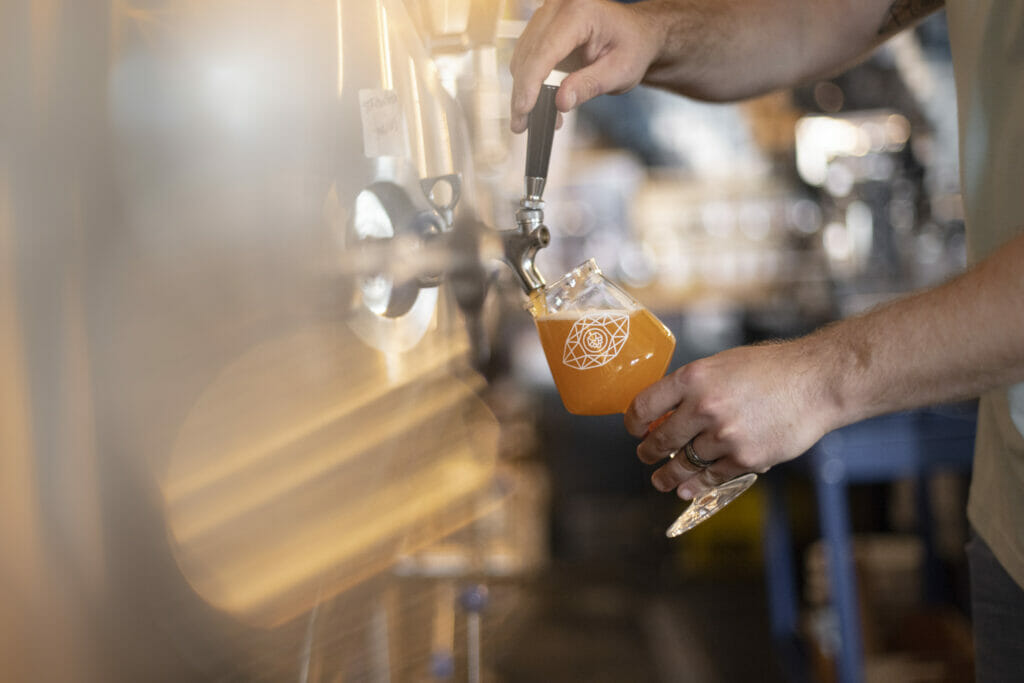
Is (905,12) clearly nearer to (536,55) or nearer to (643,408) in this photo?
(536,55)

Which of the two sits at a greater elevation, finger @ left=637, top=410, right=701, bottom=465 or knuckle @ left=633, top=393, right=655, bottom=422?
knuckle @ left=633, top=393, right=655, bottom=422

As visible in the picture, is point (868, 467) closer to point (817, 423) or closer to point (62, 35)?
point (817, 423)

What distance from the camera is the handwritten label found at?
0.70 meters

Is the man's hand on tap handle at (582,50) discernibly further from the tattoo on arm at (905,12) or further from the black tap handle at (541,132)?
the tattoo on arm at (905,12)

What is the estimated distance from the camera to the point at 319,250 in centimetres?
63

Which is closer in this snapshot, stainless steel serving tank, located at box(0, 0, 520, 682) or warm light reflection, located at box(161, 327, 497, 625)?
stainless steel serving tank, located at box(0, 0, 520, 682)

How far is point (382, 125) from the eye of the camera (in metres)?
0.72

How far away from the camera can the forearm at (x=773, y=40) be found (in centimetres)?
120

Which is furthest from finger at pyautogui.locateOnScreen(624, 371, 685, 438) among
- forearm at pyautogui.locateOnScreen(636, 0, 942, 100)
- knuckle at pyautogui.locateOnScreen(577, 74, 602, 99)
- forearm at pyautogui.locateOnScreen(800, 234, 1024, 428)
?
forearm at pyautogui.locateOnScreen(636, 0, 942, 100)

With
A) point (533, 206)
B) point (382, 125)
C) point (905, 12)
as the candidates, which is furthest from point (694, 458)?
point (905, 12)

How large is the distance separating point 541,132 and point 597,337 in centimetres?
22

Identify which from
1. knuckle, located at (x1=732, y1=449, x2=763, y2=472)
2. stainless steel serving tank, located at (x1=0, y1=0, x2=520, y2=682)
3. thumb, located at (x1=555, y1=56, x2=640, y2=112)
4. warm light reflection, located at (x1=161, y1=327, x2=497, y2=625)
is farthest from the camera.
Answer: thumb, located at (x1=555, y1=56, x2=640, y2=112)

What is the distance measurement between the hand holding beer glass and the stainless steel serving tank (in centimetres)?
15

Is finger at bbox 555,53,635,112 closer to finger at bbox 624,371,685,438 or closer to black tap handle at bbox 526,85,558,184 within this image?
black tap handle at bbox 526,85,558,184
